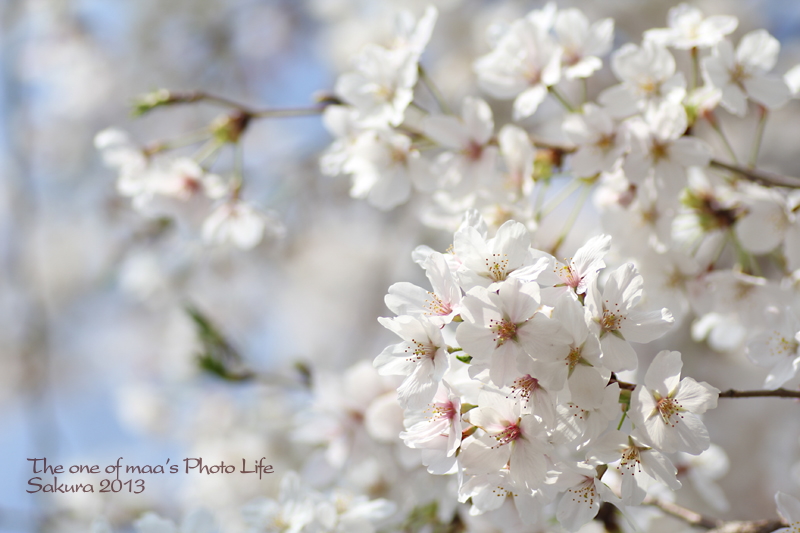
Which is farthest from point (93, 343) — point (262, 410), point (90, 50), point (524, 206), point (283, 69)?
point (524, 206)

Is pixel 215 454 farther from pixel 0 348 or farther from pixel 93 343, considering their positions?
pixel 0 348

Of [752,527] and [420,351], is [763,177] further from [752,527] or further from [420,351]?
[420,351]

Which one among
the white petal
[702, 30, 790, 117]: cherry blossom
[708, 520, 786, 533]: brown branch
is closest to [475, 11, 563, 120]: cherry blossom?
the white petal

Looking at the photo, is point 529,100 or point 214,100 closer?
point 529,100

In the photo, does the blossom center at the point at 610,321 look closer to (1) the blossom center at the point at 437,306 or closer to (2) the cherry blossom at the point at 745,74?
(1) the blossom center at the point at 437,306

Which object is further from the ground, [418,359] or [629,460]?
[418,359]

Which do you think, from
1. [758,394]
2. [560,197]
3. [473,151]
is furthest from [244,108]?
[758,394]

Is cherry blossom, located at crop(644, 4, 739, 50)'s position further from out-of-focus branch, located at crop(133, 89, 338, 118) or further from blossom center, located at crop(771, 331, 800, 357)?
out-of-focus branch, located at crop(133, 89, 338, 118)
